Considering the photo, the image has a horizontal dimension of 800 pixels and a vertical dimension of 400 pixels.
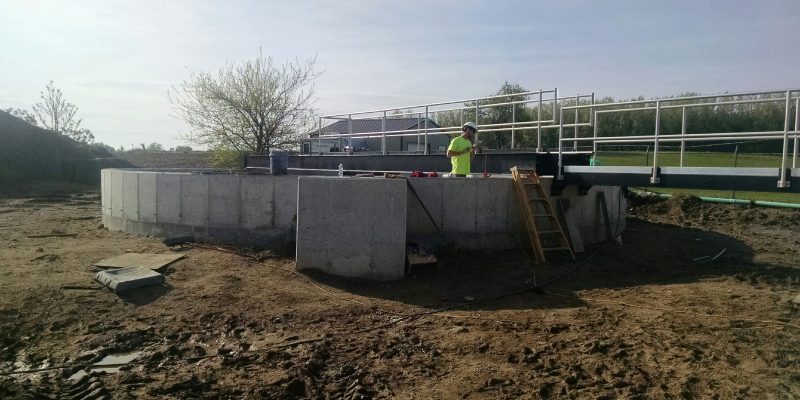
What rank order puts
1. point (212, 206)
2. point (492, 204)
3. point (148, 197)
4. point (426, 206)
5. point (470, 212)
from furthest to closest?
point (148, 197) < point (212, 206) < point (492, 204) < point (470, 212) < point (426, 206)

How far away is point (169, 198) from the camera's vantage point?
1158cm

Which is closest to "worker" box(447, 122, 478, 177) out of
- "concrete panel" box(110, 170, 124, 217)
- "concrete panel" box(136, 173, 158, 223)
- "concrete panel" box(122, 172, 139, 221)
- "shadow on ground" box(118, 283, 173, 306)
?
"shadow on ground" box(118, 283, 173, 306)

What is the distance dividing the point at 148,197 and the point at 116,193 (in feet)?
5.09

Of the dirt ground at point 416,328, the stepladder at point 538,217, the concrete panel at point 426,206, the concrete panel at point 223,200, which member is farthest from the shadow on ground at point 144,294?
the stepladder at point 538,217

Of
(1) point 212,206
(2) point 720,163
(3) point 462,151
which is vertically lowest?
(1) point 212,206

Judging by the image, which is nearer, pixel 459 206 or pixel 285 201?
pixel 459 206

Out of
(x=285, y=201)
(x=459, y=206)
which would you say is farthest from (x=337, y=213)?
(x=459, y=206)

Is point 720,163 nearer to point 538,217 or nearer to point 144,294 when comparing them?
point 538,217

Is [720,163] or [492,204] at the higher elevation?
[720,163]

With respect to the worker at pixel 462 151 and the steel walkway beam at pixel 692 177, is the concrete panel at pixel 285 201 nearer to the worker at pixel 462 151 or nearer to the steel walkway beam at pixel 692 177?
the worker at pixel 462 151

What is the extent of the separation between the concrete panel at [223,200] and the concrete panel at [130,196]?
2.43m

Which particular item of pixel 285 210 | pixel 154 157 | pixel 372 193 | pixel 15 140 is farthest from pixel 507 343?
pixel 154 157

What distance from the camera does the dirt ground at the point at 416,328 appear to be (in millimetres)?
4703

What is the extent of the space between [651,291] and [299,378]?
5.38m
